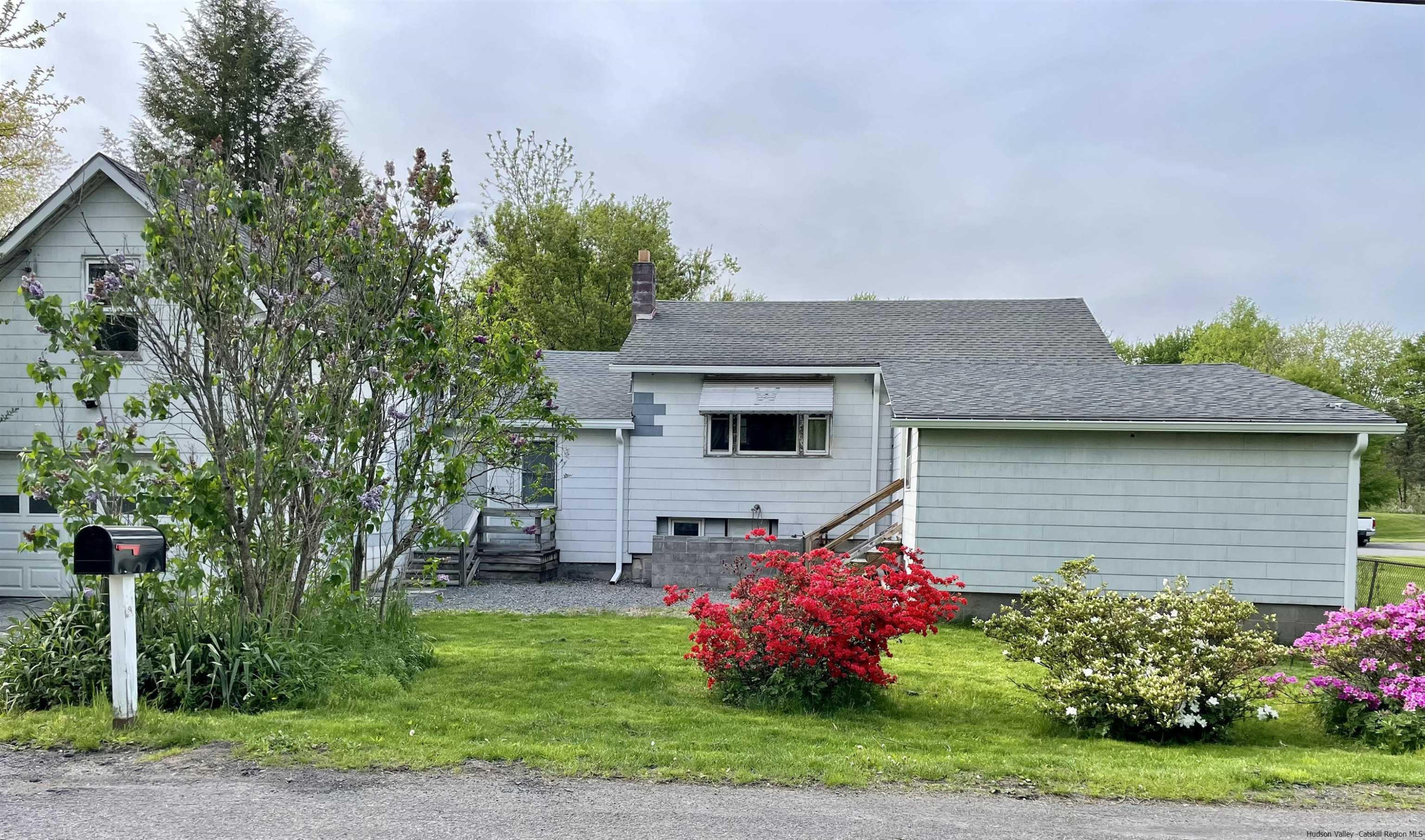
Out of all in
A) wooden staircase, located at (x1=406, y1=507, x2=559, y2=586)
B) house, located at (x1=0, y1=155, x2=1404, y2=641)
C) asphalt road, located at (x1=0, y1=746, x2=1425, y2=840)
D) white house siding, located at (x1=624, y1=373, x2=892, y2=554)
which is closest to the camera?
asphalt road, located at (x1=0, y1=746, x2=1425, y2=840)

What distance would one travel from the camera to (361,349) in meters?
7.53

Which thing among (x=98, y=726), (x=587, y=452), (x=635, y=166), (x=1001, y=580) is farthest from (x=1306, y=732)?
(x=635, y=166)

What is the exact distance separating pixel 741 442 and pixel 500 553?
4.72 m

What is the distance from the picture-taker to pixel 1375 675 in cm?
696

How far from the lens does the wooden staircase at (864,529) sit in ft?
44.7

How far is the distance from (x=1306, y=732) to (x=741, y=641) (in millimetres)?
4616

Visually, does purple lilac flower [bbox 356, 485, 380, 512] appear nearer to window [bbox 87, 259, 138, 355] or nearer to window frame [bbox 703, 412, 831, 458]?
window [bbox 87, 259, 138, 355]

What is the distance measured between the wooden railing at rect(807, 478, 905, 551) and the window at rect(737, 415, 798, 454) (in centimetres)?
162

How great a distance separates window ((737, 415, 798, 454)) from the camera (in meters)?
15.8

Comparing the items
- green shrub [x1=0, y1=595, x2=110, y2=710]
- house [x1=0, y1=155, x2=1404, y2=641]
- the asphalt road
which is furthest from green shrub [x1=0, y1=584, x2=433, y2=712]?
house [x1=0, y1=155, x2=1404, y2=641]

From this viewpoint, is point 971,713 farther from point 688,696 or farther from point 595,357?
point 595,357

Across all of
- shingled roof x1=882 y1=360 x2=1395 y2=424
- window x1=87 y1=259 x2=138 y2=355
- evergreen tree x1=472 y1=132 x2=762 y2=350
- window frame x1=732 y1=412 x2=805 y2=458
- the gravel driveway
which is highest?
evergreen tree x1=472 y1=132 x2=762 y2=350

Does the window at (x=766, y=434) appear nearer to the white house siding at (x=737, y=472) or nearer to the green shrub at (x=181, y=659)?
the white house siding at (x=737, y=472)

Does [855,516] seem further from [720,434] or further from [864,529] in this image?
[720,434]
